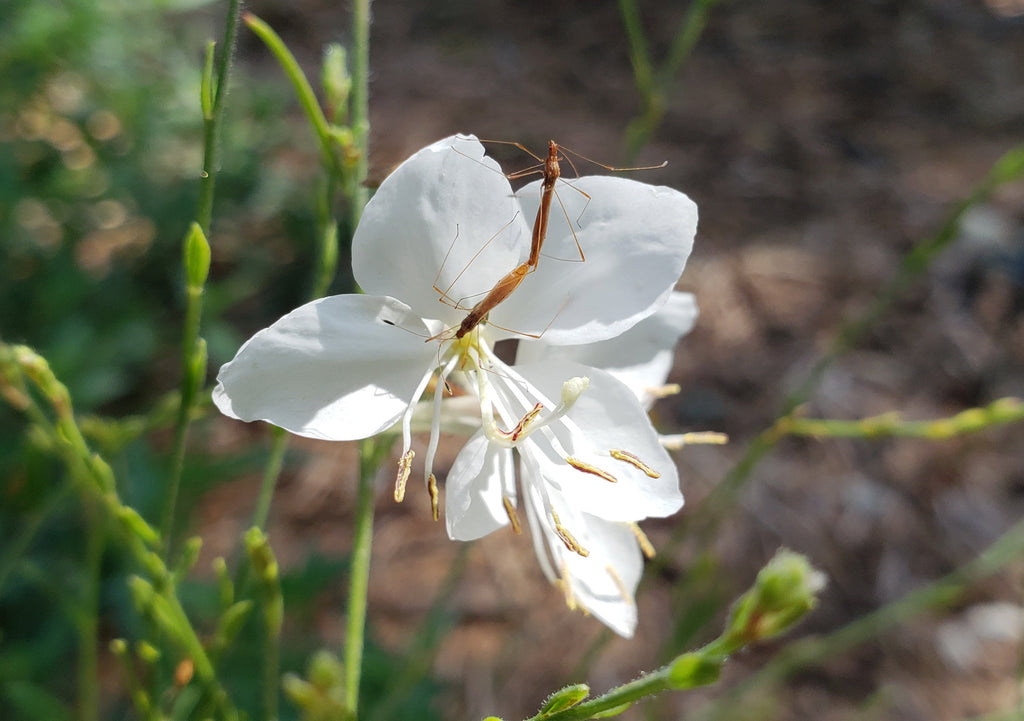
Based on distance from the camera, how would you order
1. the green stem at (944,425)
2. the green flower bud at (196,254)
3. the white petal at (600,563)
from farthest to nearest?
the green stem at (944,425) < the white petal at (600,563) < the green flower bud at (196,254)

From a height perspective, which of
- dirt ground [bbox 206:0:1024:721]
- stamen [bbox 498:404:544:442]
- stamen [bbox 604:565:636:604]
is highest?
stamen [bbox 498:404:544:442]

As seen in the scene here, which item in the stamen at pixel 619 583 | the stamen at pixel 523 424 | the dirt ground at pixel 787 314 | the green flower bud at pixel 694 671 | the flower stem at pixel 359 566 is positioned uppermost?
the stamen at pixel 523 424

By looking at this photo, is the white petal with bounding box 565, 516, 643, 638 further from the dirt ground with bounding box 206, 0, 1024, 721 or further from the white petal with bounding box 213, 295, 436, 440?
the dirt ground with bounding box 206, 0, 1024, 721

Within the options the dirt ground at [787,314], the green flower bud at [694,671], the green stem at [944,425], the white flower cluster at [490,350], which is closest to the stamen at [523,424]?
the white flower cluster at [490,350]

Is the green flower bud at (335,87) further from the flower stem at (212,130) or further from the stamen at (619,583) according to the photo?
the stamen at (619,583)

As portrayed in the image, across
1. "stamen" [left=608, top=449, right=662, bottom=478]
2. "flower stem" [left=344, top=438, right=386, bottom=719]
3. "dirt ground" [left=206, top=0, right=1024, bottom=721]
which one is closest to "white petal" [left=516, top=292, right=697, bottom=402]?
"stamen" [left=608, top=449, right=662, bottom=478]

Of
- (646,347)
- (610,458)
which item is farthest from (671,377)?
(610,458)

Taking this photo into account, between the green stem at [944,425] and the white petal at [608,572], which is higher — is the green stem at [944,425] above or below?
below

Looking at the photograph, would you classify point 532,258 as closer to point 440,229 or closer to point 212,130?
point 440,229
